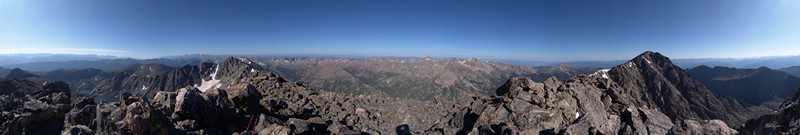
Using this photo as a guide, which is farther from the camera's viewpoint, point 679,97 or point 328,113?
point 679,97

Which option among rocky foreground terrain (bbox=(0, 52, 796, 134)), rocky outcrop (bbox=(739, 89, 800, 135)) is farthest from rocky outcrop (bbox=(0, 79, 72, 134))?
rocky outcrop (bbox=(739, 89, 800, 135))

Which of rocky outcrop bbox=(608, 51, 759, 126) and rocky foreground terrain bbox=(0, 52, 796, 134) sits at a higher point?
rocky foreground terrain bbox=(0, 52, 796, 134)

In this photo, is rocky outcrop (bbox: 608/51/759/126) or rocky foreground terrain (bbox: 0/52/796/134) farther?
rocky outcrop (bbox: 608/51/759/126)

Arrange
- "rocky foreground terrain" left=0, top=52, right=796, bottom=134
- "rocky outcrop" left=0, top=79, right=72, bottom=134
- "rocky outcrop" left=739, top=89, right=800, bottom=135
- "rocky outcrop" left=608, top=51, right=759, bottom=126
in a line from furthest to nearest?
"rocky outcrop" left=608, top=51, right=759, bottom=126 < "rocky outcrop" left=0, top=79, right=72, bottom=134 < "rocky foreground terrain" left=0, top=52, right=796, bottom=134 < "rocky outcrop" left=739, top=89, right=800, bottom=135

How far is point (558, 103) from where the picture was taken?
131ft

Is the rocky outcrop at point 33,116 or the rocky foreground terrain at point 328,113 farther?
the rocky outcrop at point 33,116

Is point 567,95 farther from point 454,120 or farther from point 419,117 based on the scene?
point 419,117

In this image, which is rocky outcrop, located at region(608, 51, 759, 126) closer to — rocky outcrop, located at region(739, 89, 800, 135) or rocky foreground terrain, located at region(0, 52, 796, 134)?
rocky foreground terrain, located at region(0, 52, 796, 134)

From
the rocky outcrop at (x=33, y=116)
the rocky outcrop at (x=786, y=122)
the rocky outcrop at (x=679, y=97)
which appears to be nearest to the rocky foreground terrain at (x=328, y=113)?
the rocky outcrop at (x=33, y=116)

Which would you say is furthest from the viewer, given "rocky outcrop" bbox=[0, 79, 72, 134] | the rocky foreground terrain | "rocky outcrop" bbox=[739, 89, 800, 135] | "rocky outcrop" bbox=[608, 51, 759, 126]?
"rocky outcrop" bbox=[608, 51, 759, 126]

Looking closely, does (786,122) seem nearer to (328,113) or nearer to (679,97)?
(328,113)

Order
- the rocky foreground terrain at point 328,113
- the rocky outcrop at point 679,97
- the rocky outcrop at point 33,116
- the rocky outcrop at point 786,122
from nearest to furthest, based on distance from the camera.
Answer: the rocky outcrop at point 786,122 < the rocky foreground terrain at point 328,113 < the rocky outcrop at point 33,116 < the rocky outcrop at point 679,97

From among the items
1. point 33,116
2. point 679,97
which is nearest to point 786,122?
point 33,116

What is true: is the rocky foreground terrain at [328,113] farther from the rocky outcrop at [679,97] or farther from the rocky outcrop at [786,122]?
the rocky outcrop at [679,97]
